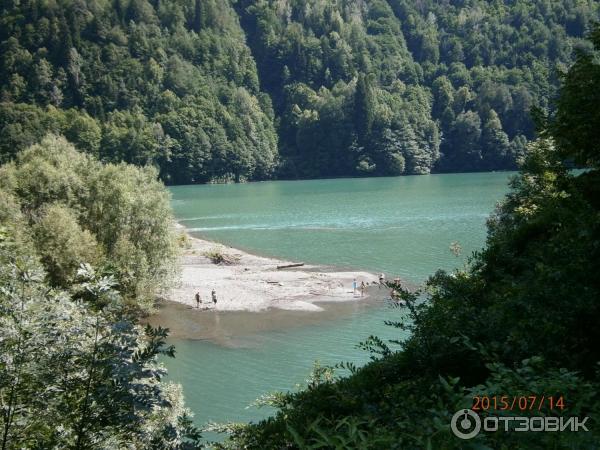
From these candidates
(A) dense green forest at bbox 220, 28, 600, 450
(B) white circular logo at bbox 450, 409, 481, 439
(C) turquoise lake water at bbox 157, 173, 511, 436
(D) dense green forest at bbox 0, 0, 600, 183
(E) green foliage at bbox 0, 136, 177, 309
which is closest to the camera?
(B) white circular logo at bbox 450, 409, 481, 439

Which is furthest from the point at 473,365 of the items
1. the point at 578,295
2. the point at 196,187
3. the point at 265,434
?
the point at 196,187

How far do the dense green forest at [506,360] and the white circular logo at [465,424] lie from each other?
66 millimetres

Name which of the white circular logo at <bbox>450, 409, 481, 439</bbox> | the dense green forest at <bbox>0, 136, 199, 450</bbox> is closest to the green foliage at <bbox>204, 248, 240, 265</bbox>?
the dense green forest at <bbox>0, 136, 199, 450</bbox>

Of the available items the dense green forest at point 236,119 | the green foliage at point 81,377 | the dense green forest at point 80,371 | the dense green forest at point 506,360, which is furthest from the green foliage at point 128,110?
the green foliage at point 81,377

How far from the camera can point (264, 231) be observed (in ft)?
241

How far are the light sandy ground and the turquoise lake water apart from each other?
1.91 metres

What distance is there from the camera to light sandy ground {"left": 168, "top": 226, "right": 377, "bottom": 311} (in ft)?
131

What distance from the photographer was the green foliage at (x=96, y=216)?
3048 cm

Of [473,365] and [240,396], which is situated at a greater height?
[473,365]

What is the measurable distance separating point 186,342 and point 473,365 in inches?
998

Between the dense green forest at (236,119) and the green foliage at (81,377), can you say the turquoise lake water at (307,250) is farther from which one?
the dense green forest at (236,119)

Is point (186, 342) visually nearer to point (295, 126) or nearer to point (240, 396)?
point (240, 396)

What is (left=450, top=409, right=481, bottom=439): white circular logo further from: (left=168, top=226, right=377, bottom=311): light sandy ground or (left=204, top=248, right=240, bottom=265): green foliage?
(left=204, top=248, right=240, bottom=265): green foliage

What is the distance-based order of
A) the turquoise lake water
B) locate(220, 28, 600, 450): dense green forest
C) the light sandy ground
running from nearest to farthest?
locate(220, 28, 600, 450): dense green forest
the turquoise lake water
the light sandy ground
